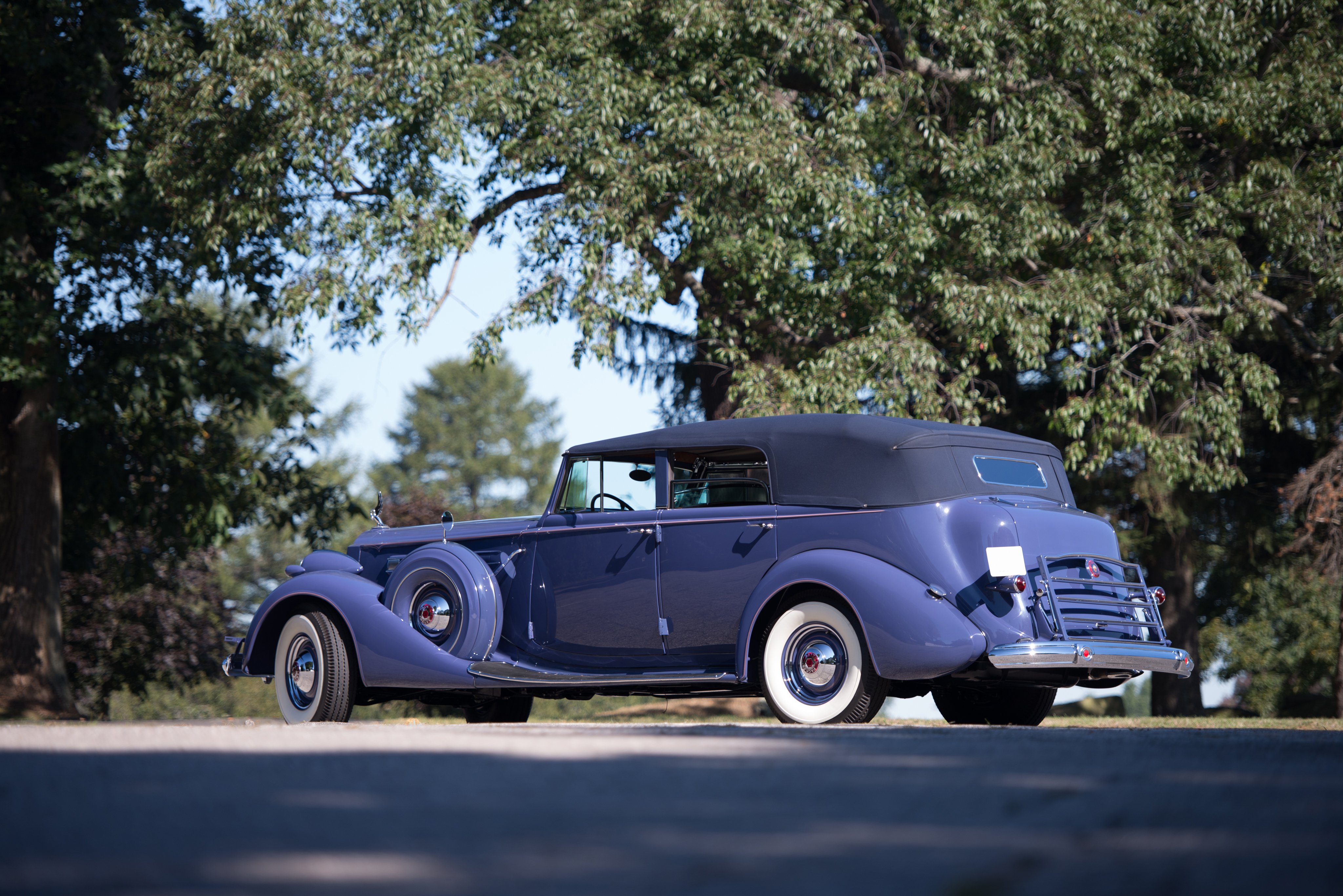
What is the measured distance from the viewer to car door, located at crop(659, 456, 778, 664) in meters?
8.20

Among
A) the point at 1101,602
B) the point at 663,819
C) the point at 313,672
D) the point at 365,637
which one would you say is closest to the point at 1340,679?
the point at 1101,602

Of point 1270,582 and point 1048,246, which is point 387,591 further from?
point 1270,582

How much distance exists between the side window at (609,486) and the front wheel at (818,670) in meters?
1.37

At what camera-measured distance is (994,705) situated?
9.48m

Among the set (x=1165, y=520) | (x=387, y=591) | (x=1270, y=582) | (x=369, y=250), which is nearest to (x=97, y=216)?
(x=369, y=250)

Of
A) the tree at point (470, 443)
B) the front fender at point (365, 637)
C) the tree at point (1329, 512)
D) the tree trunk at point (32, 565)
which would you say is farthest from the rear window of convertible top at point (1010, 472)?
the tree at point (470, 443)

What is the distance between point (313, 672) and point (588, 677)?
6.81 ft

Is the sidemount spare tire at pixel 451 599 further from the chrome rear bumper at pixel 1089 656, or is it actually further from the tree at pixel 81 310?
the tree at pixel 81 310

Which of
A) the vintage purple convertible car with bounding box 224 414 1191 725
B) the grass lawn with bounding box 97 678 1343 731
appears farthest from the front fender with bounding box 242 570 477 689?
the grass lawn with bounding box 97 678 1343 731

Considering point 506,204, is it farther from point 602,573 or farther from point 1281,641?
point 1281,641

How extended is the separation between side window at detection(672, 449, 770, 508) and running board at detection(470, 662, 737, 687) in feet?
3.55

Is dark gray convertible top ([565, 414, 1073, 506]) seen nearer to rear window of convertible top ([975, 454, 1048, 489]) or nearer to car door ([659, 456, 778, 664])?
rear window of convertible top ([975, 454, 1048, 489])

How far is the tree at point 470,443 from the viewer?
8000 centimetres

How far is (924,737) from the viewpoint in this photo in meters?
6.55
